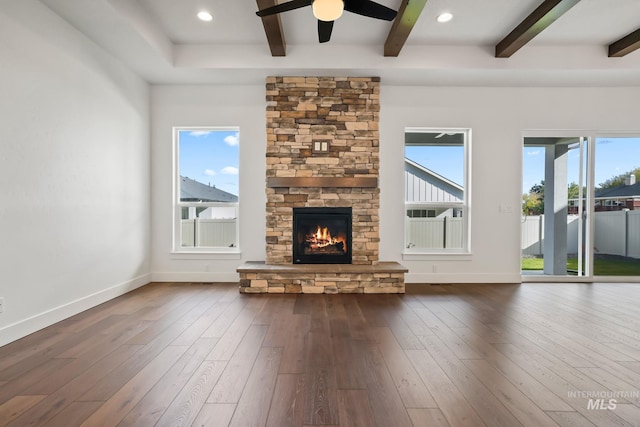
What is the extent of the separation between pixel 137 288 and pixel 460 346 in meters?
4.03

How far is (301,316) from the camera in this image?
3.32 metres

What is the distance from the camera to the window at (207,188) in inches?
200

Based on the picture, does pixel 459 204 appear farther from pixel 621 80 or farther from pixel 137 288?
pixel 137 288

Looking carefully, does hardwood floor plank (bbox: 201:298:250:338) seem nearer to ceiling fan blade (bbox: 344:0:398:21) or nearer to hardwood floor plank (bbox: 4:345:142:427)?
hardwood floor plank (bbox: 4:345:142:427)

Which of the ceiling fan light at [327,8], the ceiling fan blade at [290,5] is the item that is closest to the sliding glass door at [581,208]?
the ceiling fan light at [327,8]

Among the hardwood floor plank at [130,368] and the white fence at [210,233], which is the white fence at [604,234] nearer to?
the white fence at [210,233]

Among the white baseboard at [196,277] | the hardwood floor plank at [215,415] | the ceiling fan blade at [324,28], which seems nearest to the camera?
the hardwood floor plank at [215,415]

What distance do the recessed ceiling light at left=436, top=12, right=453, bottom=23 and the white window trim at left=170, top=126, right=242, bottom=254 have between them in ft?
9.71

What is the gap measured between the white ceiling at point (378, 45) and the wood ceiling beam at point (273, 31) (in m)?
0.14

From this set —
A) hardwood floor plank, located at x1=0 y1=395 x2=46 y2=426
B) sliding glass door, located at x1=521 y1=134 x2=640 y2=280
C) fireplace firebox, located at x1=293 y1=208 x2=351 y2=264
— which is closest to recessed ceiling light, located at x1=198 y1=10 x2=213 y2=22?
fireplace firebox, located at x1=293 y1=208 x2=351 y2=264

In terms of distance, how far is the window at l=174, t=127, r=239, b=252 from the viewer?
508 cm

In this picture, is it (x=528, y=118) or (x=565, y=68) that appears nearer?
(x=565, y=68)

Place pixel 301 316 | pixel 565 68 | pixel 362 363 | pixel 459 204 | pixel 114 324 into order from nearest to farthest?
pixel 362 363
pixel 114 324
pixel 301 316
pixel 565 68
pixel 459 204

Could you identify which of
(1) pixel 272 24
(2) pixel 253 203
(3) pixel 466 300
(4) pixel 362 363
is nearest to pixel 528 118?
(3) pixel 466 300
